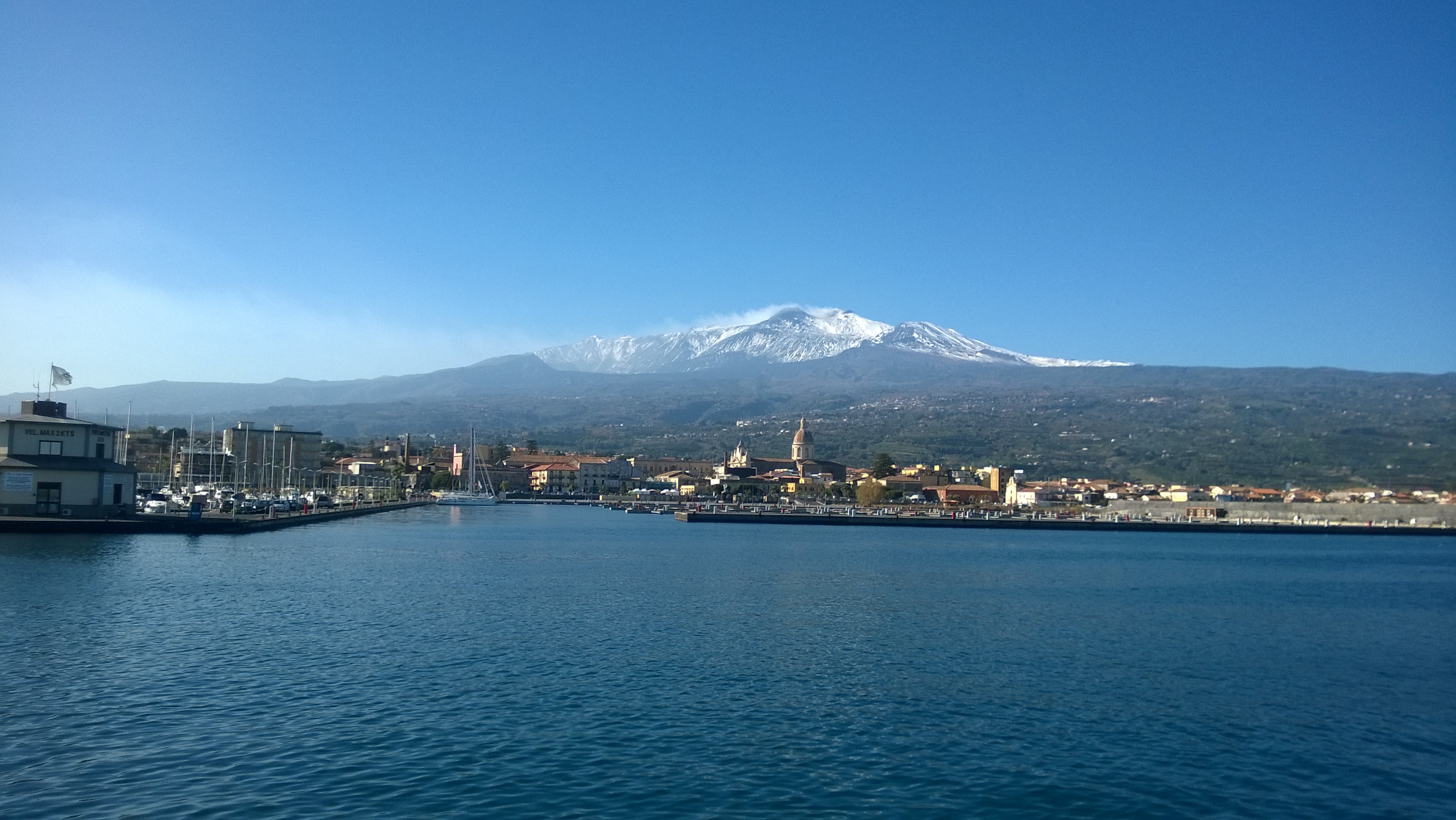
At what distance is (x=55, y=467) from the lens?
28.9m

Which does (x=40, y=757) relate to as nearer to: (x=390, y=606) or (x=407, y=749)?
(x=407, y=749)

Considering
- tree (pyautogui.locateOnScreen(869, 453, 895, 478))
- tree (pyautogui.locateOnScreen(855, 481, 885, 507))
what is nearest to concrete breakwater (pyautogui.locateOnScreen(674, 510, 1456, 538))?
tree (pyautogui.locateOnScreen(855, 481, 885, 507))

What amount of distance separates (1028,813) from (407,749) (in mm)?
4655

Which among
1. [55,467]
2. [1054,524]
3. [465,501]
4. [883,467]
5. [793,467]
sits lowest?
[1054,524]

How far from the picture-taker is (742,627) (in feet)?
50.6

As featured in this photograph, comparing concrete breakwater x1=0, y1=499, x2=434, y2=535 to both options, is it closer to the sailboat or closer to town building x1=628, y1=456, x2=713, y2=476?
the sailboat

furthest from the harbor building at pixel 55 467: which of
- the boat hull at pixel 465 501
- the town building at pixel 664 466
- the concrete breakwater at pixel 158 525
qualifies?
the town building at pixel 664 466

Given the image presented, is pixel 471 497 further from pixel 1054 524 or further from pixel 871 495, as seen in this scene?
pixel 1054 524

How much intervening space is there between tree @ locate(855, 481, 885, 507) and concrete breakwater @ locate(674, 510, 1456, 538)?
12.0m

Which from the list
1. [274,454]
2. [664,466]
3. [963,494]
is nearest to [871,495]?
[963,494]

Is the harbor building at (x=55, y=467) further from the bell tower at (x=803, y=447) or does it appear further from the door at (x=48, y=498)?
the bell tower at (x=803, y=447)

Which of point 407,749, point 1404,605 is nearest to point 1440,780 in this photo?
point 407,749

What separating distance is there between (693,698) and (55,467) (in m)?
25.6

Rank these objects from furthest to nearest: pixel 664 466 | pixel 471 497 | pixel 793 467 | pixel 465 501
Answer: pixel 664 466
pixel 793 467
pixel 471 497
pixel 465 501
